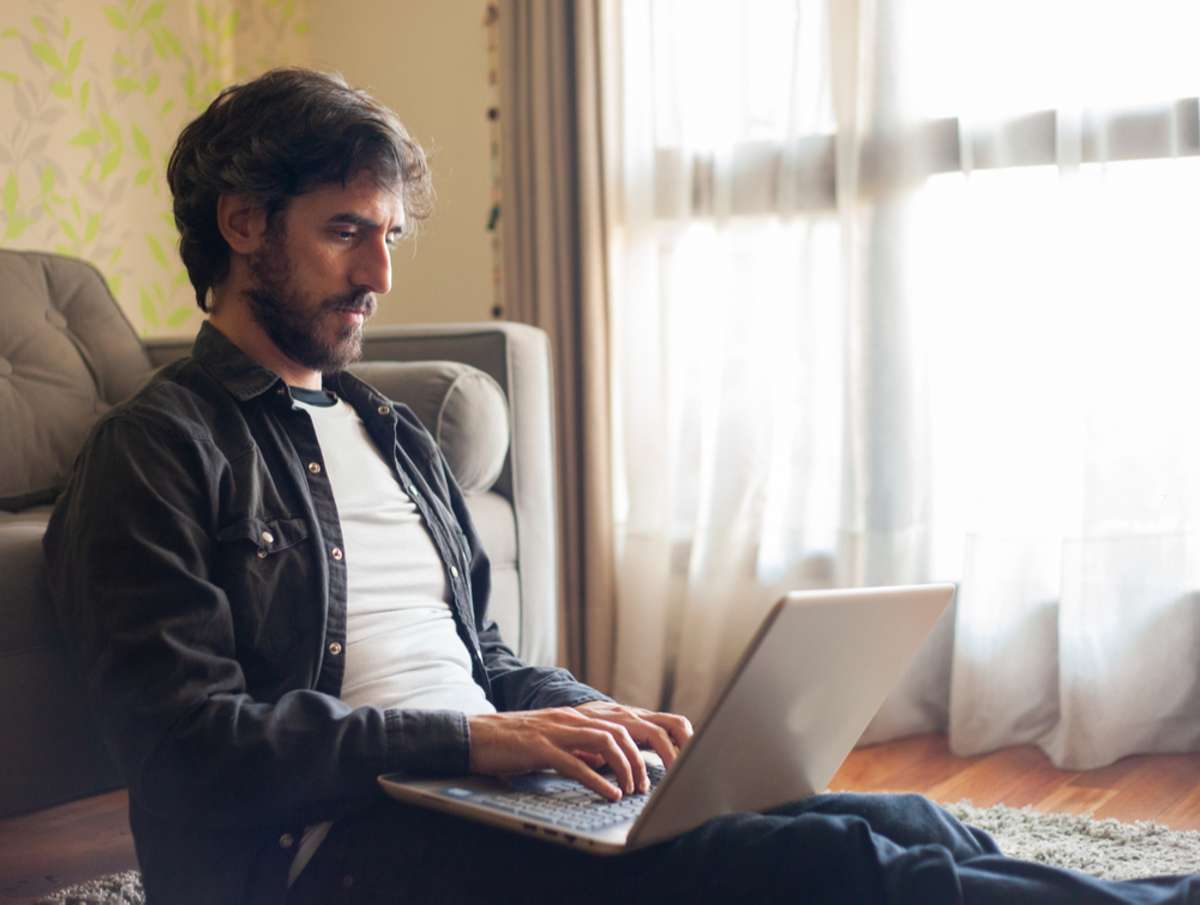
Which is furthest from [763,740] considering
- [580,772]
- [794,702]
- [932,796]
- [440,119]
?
[440,119]

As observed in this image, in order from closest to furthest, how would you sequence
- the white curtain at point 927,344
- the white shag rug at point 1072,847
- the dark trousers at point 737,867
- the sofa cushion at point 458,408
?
the dark trousers at point 737,867
the white shag rug at point 1072,847
the sofa cushion at point 458,408
the white curtain at point 927,344

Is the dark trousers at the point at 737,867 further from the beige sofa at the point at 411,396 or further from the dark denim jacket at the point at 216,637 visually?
the beige sofa at the point at 411,396

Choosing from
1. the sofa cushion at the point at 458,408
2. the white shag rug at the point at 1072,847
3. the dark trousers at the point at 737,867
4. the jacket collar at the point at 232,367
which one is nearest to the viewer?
the dark trousers at the point at 737,867

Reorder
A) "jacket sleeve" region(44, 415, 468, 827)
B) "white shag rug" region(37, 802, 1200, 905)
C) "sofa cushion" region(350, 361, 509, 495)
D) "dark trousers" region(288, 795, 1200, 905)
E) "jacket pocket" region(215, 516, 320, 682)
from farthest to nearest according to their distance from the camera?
"sofa cushion" region(350, 361, 509, 495)
"white shag rug" region(37, 802, 1200, 905)
"jacket pocket" region(215, 516, 320, 682)
"jacket sleeve" region(44, 415, 468, 827)
"dark trousers" region(288, 795, 1200, 905)

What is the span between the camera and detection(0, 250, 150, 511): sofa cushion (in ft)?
6.63

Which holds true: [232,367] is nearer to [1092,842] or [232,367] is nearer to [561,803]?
[561,803]

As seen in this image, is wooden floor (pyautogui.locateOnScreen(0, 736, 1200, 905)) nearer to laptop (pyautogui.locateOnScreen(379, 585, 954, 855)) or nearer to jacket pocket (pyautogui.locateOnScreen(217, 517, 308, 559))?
jacket pocket (pyautogui.locateOnScreen(217, 517, 308, 559))

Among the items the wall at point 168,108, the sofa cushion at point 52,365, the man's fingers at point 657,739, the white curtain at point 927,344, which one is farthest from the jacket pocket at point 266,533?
the wall at point 168,108

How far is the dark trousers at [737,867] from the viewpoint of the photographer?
895mm

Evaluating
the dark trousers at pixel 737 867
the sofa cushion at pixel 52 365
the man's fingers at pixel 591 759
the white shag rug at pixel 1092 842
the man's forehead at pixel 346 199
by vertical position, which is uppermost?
the man's forehead at pixel 346 199

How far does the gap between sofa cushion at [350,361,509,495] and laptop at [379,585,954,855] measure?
0.94 metres

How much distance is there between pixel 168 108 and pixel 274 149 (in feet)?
6.95

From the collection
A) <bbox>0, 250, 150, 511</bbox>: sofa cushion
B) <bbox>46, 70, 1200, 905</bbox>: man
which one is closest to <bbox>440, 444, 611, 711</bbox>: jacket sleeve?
<bbox>46, 70, 1200, 905</bbox>: man

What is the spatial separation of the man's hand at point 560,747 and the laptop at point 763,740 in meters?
0.01
